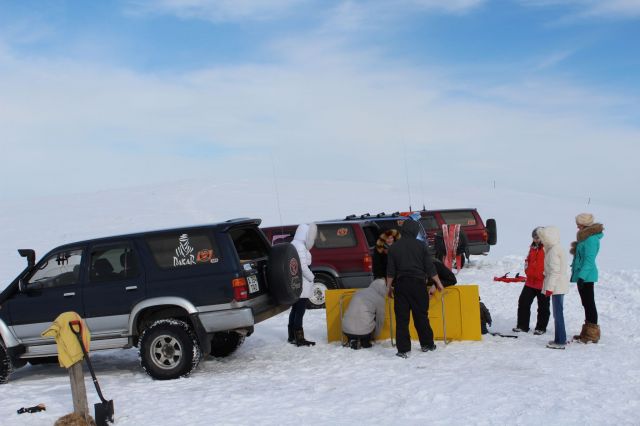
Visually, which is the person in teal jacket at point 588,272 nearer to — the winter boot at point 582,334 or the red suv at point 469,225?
the winter boot at point 582,334

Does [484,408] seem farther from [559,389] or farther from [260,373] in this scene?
[260,373]

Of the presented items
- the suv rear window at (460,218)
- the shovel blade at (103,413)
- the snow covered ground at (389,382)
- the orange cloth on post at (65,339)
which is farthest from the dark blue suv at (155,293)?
the suv rear window at (460,218)

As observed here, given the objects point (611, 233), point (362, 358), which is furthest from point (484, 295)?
point (611, 233)

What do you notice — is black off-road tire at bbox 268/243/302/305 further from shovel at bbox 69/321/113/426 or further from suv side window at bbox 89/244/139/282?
shovel at bbox 69/321/113/426

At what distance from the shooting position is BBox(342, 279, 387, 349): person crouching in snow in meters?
9.12

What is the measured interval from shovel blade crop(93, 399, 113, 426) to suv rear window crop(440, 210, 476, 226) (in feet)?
47.9

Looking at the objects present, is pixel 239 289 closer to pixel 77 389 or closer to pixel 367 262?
pixel 77 389

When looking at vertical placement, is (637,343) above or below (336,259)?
below

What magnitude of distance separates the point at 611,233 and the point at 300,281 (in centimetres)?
3051

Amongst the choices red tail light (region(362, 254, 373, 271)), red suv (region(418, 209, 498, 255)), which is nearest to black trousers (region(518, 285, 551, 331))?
red tail light (region(362, 254, 373, 271))

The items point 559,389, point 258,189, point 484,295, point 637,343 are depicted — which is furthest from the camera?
point 258,189

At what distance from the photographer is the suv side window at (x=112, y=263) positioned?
816 cm

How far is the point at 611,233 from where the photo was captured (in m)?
35.4

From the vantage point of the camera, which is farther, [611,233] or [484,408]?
[611,233]
